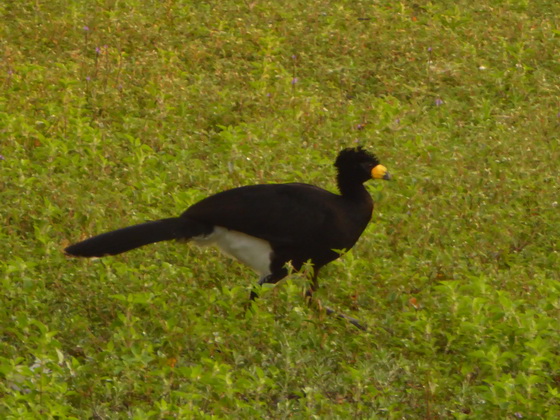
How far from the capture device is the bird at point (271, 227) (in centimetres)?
710

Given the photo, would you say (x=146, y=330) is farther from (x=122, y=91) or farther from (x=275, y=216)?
(x=122, y=91)

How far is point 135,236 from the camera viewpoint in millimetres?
6898

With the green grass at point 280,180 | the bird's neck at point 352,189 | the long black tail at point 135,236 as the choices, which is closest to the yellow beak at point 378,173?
the bird's neck at point 352,189

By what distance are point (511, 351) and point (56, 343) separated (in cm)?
251

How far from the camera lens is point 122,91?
10477mm

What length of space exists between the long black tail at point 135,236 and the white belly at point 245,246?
0.10 metres

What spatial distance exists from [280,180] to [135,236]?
7.53 ft

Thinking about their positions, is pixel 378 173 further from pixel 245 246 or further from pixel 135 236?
pixel 135 236

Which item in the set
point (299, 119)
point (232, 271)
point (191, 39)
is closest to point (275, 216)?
point (232, 271)

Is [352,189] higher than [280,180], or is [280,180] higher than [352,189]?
[352,189]

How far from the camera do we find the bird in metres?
7.10

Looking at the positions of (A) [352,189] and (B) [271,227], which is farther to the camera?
(A) [352,189]

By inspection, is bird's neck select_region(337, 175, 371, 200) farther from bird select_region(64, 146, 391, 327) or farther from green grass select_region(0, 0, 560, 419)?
green grass select_region(0, 0, 560, 419)

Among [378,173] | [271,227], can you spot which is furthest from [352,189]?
[271,227]
